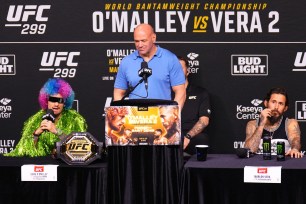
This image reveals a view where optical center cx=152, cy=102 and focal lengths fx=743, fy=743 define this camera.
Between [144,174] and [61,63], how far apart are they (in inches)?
109

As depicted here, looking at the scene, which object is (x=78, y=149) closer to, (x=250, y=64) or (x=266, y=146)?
(x=266, y=146)

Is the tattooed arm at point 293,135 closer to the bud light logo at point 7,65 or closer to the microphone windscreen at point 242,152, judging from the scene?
the microphone windscreen at point 242,152

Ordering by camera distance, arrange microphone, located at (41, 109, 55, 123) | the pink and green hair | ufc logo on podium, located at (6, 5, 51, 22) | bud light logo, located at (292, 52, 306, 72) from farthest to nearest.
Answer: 1. ufc logo on podium, located at (6, 5, 51, 22)
2. bud light logo, located at (292, 52, 306, 72)
3. the pink and green hair
4. microphone, located at (41, 109, 55, 123)

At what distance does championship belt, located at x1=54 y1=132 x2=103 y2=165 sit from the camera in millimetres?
4496

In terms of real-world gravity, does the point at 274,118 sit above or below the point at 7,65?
below

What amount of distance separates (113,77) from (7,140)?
1186 millimetres

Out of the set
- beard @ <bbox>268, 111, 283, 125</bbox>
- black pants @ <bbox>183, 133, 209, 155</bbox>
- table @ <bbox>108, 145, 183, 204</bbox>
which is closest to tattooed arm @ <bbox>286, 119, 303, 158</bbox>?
beard @ <bbox>268, 111, 283, 125</bbox>

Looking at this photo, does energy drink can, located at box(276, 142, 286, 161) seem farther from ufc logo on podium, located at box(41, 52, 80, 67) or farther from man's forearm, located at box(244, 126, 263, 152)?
ufc logo on podium, located at box(41, 52, 80, 67)

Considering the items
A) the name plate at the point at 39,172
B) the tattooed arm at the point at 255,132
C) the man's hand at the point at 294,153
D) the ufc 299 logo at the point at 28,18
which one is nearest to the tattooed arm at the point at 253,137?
the tattooed arm at the point at 255,132

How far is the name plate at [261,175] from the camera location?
4.30 m

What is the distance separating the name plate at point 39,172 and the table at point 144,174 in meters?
0.35

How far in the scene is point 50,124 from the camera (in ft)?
15.9

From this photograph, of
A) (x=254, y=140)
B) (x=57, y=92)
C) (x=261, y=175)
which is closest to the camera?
(x=261, y=175)

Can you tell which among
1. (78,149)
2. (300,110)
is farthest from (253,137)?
(300,110)
